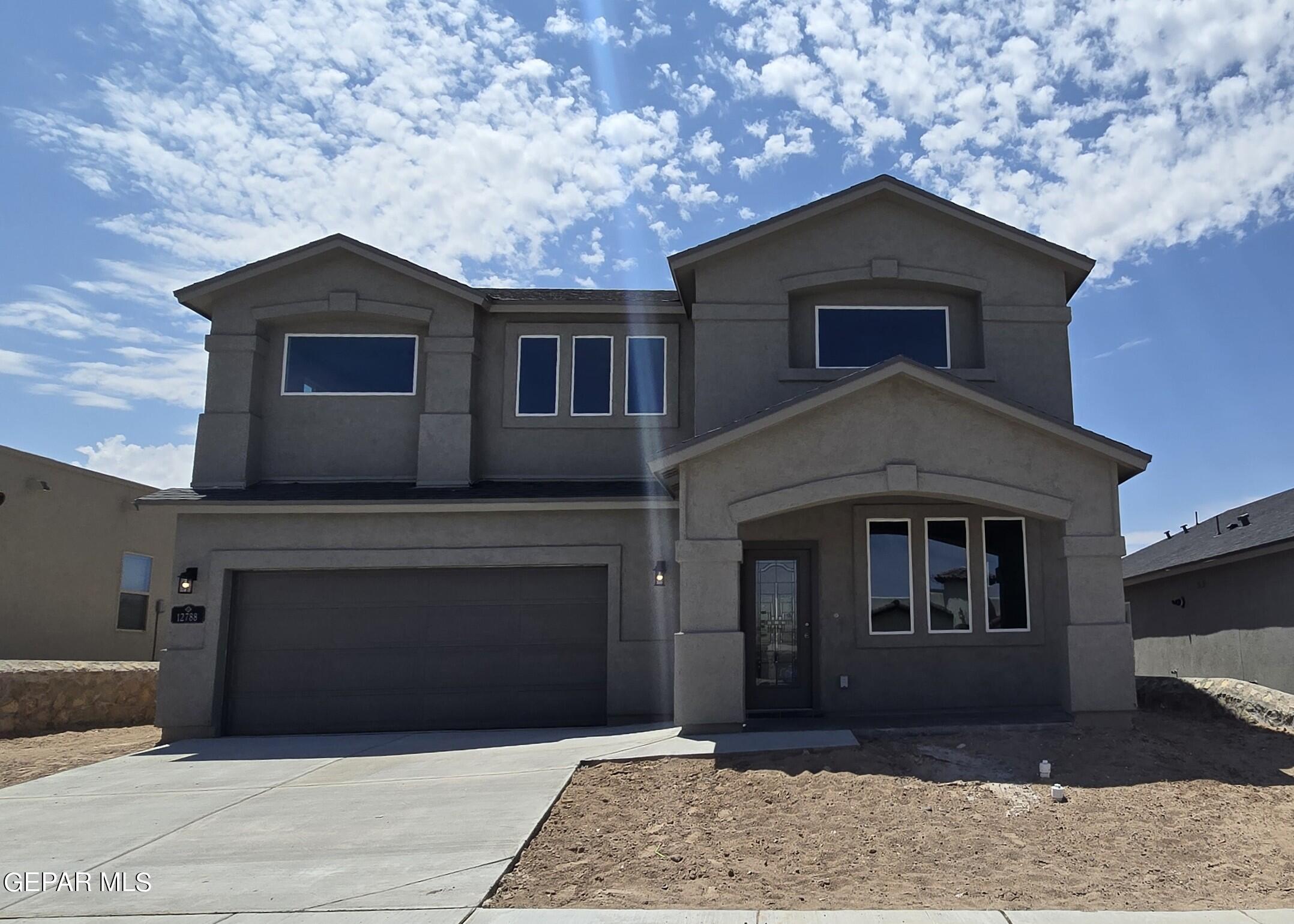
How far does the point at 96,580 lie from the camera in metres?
19.2

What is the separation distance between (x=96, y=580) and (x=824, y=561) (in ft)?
47.5

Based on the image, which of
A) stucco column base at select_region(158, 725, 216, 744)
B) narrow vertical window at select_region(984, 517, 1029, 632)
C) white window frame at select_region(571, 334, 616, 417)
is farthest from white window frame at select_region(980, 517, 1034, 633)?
stucco column base at select_region(158, 725, 216, 744)

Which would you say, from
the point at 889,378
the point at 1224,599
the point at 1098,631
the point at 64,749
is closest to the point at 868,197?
the point at 889,378

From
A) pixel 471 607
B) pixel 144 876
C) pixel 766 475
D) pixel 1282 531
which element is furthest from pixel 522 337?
pixel 1282 531

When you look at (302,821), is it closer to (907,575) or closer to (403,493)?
(403,493)

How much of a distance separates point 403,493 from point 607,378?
354cm

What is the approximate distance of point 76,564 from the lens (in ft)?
61.5

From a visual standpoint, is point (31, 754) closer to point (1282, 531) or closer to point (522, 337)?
point (522, 337)

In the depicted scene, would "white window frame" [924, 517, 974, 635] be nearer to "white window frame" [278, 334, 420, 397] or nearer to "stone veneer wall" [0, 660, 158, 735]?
"white window frame" [278, 334, 420, 397]

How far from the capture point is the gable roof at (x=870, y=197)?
548 inches

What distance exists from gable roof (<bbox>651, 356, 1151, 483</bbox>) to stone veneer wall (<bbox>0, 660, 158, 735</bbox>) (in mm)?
10326

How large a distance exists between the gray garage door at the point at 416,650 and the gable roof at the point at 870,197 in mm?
4816

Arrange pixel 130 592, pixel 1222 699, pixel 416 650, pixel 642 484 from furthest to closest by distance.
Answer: pixel 130 592
pixel 642 484
pixel 416 650
pixel 1222 699

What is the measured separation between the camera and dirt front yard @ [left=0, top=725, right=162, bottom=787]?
11594 millimetres
